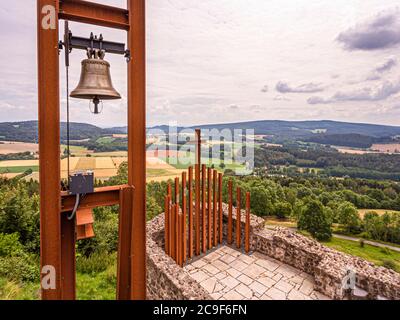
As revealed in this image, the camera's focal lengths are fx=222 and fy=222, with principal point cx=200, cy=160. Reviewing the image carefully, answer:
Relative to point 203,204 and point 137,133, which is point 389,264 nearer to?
point 203,204

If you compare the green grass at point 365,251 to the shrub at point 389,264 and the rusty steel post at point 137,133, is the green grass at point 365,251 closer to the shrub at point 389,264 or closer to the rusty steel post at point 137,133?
the shrub at point 389,264

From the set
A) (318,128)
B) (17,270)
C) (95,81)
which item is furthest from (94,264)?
(318,128)

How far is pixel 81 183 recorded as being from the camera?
2.74 meters

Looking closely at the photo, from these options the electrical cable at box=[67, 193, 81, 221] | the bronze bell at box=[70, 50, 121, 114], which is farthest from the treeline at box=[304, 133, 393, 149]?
the electrical cable at box=[67, 193, 81, 221]

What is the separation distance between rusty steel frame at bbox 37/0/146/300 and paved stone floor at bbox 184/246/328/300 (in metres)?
2.59

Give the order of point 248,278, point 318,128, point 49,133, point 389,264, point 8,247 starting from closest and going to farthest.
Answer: point 49,133 < point 248,278 < point 8,247 < point 389,264 < point 318,128

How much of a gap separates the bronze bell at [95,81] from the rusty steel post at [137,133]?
11.1 inches

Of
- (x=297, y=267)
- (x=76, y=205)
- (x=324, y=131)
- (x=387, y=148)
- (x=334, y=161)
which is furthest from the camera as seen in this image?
(x=324, y=131)

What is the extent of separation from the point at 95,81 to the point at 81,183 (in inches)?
49.9

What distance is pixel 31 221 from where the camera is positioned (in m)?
10.3

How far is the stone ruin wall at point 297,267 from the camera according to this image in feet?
14.0
